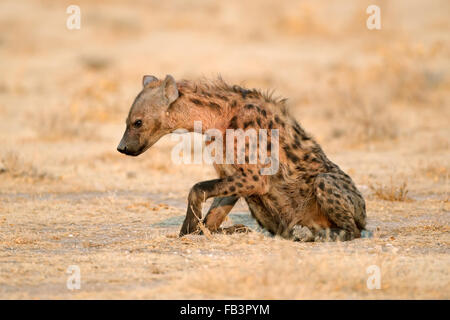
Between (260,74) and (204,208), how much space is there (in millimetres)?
11503

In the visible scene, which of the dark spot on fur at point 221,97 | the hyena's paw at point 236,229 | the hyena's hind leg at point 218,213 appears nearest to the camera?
the dark spot on fur at point 221,97

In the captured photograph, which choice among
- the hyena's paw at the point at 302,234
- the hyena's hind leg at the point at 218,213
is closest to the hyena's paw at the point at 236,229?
the hyena's hind leg at the point at 218,213

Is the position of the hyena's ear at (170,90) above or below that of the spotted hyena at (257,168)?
above

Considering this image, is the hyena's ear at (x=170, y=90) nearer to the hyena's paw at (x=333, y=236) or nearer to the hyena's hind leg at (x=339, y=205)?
the hyena's hind leg at (x=339, y=205)

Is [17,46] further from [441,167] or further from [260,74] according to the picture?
[441,167]

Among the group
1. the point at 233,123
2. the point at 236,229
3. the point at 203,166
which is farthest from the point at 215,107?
the point at 203,166

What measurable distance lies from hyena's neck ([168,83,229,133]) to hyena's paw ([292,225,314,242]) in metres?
1.27

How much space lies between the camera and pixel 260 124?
7.13 m

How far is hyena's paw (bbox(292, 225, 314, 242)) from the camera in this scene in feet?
23.8

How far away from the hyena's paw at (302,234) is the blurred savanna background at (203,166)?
309 mm

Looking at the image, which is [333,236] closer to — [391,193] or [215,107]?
[215,107]

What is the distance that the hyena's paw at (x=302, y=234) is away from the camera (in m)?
7.26

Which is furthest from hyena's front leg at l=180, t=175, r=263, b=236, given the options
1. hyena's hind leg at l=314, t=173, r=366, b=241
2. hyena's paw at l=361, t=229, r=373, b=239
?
hyena's paw at l=361, t=229, r=373, b=239

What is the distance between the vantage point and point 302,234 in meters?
7.51
